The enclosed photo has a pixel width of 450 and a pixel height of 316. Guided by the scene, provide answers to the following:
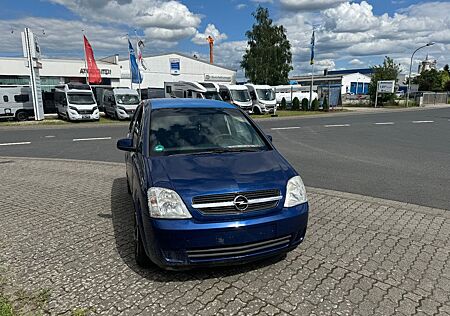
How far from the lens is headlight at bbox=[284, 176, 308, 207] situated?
278 centimetres

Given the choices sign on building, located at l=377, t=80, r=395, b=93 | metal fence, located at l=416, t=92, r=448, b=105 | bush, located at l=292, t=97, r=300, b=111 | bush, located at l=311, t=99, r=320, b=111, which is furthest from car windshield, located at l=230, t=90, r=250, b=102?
metal fence, located at l=416, t=92, r=448, b=105

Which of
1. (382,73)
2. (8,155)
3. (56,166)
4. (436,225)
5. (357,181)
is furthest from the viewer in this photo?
(382,73)

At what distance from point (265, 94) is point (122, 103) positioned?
1208 cm

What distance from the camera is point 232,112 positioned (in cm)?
409

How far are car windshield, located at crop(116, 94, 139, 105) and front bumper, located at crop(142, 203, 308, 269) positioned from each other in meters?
21.0

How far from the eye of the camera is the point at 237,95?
2600 centimetres

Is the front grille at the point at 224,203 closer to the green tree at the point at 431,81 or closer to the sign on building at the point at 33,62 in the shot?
the sign on building at the point at 33,62

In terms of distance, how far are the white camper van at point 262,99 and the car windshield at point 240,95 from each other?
727 mm

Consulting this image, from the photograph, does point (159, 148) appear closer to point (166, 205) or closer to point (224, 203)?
point (166, 205)

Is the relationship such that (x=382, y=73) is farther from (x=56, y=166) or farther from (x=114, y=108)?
(x=56, y=166)

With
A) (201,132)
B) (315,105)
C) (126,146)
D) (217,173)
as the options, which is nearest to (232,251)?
(217,173)

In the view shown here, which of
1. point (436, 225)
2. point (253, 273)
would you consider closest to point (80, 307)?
point (253, 273)

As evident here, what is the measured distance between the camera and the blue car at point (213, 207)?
2490mm

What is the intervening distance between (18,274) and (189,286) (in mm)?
1693
